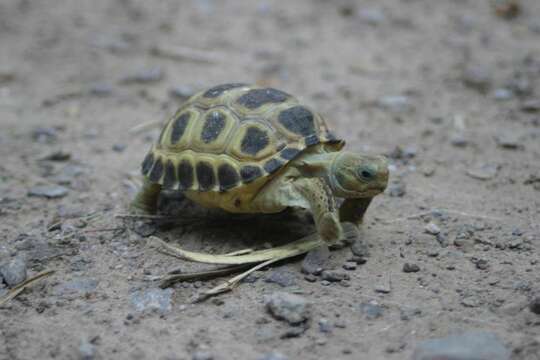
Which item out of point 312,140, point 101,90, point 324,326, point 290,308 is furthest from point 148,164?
point 101,90

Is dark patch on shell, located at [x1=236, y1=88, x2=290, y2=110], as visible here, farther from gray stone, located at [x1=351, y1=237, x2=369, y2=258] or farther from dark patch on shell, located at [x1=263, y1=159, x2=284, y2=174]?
gray stone, located at [x1=351, y1=237, x2=369, y2=258]

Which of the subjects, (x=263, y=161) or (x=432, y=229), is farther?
(x=432, y=229)

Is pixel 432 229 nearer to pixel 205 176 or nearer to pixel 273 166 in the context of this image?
pixel 273 166

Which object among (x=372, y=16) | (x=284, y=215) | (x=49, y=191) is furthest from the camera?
(x=372, y=16)

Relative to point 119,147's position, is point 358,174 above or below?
above

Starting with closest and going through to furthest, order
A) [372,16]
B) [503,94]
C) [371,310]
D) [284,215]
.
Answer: [371,310] < [284,215] < [503,94] < [372,16]

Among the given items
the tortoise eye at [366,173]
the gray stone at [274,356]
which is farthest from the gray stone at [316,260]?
the gray stone at [274,356]

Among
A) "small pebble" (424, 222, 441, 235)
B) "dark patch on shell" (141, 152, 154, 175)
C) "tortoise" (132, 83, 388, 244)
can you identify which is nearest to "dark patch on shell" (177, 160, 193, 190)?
"tortoise" (132, 83, 388, 244)
